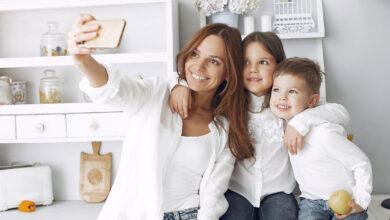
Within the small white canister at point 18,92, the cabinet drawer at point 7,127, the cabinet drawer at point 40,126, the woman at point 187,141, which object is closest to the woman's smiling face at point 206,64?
the woman at point 187,141

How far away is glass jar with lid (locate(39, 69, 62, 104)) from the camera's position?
2.22 metres

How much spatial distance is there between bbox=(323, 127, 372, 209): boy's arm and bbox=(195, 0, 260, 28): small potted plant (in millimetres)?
872

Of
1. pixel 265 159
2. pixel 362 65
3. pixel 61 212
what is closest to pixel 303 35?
pixel 362 65

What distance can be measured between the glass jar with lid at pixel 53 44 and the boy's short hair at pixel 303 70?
1211mm

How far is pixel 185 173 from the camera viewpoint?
156 centimetres

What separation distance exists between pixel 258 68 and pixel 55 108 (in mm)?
1068

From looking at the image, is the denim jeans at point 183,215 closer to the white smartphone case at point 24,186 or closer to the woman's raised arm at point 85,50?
the woman's raised arm at point 85,50

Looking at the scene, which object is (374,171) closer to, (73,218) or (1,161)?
(73,218)

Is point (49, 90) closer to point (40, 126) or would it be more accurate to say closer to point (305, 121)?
point (40, 126)

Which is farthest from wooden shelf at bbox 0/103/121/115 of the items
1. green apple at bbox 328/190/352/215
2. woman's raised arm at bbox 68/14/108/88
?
green apple at bbox 328/190/352/215

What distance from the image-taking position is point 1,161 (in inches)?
97.8

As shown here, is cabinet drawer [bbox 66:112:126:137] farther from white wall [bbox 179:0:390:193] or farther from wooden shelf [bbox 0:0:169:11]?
white wall [bbox 179:0:390:193]

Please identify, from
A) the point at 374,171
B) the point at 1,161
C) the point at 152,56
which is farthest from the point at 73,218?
the point at 374,171

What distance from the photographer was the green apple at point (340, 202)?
143cm
